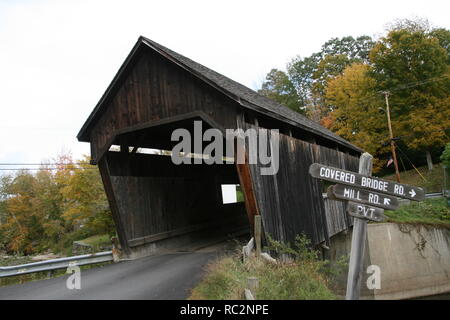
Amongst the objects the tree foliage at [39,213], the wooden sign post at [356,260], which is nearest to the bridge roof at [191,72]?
the wooden sign post at [356,260]

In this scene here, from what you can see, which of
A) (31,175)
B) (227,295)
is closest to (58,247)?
(31,175)

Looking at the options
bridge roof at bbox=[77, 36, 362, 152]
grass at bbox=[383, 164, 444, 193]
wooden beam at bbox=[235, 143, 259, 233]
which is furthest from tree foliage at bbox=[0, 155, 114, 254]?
grass at bbox=[383, 164, 444, 193]

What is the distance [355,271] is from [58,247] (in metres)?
28.2

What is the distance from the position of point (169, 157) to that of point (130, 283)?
6.20 metres

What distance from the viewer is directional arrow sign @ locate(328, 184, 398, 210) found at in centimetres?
424

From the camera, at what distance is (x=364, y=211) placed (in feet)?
14.0

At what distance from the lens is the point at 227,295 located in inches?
207

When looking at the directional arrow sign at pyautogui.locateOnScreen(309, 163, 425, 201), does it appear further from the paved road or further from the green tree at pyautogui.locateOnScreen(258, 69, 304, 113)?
the green tree at pyautogui.locateOnScreen(258, 69, 304, 113)

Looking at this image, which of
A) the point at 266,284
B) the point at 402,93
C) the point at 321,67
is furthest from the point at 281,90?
the point at 266,284

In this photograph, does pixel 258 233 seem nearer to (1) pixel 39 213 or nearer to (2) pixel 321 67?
(1) pixel 39 213

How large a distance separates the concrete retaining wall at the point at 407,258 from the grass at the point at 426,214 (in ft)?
1.20

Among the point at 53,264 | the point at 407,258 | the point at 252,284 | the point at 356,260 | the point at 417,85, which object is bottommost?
the point at 407,258
